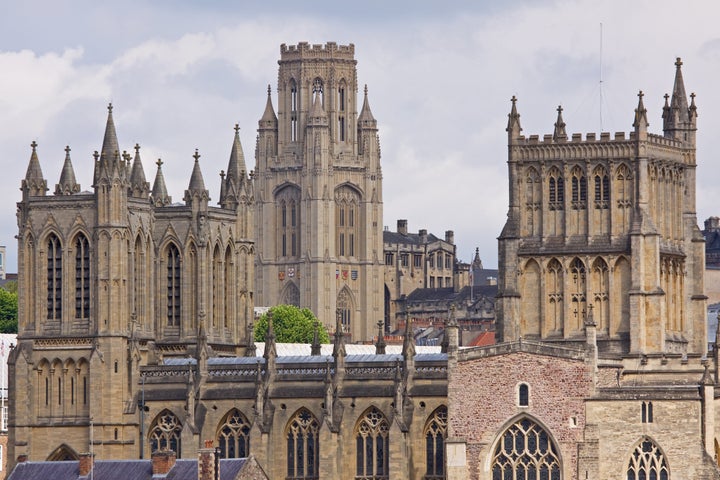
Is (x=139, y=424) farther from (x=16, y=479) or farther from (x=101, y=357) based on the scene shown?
(x=16, y=479)

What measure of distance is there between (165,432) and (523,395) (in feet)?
72.2

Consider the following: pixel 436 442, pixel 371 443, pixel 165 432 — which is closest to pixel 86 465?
pixel 371 443

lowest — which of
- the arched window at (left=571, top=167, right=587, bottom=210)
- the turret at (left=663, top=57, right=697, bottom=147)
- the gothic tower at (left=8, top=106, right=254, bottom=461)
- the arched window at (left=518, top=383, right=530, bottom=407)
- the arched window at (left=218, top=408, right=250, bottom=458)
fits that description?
the arched window at (left=218, top=408, right=250, bottom=458)

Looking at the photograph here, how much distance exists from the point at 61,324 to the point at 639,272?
30.8 meters

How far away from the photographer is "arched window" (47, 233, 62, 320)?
13912cm

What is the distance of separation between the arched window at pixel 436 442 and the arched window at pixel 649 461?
12479 millimetres

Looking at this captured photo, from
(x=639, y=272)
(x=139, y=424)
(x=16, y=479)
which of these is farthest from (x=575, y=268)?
(x=16, y=479)

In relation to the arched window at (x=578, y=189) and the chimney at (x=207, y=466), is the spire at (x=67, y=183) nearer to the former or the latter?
the arched window at (x=578, y=189)

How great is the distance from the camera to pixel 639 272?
451 ft

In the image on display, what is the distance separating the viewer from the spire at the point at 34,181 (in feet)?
460

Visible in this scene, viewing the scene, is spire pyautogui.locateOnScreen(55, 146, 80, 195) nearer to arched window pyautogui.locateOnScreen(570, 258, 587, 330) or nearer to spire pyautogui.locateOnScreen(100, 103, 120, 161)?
spire pyautogui.locateOnScreen(100, 103, 120, 161)

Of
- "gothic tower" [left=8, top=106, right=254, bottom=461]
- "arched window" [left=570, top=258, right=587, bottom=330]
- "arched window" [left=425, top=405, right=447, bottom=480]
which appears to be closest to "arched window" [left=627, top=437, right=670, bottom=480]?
"arched window" [left=425, top=405, right=447, bottom=480]

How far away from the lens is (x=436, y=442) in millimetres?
130250

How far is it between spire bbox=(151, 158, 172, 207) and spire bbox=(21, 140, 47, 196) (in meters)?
7.56
